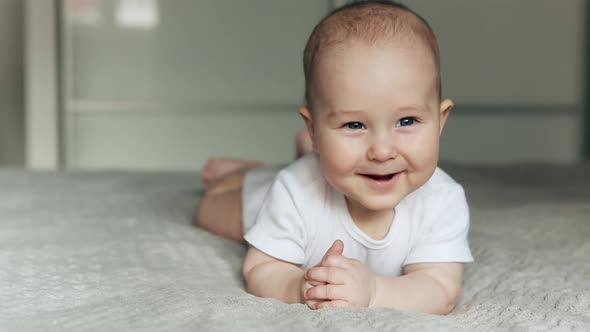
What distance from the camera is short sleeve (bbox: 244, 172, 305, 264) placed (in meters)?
0.96

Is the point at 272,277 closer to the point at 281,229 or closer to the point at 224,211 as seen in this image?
the point at 281,229

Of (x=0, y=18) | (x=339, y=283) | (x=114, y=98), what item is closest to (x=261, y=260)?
(x=339, y=283)

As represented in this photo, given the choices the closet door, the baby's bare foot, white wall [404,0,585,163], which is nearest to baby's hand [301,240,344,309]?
the baby's bare foot

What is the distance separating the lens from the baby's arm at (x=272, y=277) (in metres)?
0.87

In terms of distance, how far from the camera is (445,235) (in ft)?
3.19

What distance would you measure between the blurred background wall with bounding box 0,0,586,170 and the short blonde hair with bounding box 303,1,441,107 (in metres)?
2.14

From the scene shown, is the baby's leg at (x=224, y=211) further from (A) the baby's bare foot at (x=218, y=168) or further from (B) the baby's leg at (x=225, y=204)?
(A) the baby's bare foot at (x=218, y=168)

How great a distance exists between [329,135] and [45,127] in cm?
237

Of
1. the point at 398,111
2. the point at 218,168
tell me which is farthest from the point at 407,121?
the point at 218,168

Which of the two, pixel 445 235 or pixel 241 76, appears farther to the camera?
pixel 241 76

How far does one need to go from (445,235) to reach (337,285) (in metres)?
0.23

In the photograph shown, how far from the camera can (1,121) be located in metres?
3.55

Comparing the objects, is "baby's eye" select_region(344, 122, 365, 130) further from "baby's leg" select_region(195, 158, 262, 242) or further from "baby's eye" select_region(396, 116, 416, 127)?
"baby's leg" select_region(195, 158, 262, 242)

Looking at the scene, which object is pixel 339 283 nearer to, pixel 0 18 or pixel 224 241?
pixel 224 241
